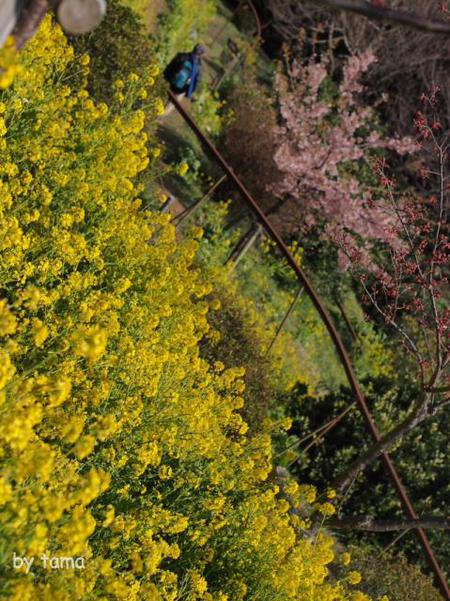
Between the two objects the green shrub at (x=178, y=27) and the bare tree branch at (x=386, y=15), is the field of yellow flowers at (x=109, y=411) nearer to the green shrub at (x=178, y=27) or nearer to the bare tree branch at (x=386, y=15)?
the bare tree branch at (x=386, y=15)

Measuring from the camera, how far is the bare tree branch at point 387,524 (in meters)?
6.09

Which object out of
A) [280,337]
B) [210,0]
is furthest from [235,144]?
[210,0]

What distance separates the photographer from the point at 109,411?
4711 mm

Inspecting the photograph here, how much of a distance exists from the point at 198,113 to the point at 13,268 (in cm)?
949

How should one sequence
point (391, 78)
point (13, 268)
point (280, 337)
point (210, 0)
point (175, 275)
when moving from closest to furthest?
point (13, 268), point (175, 275), point (280, 337), point (210, 0), point (391, 78)

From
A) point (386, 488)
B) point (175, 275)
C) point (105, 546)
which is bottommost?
point (386, 488)

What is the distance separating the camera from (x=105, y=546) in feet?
13.3

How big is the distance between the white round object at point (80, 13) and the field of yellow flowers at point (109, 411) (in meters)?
1.19

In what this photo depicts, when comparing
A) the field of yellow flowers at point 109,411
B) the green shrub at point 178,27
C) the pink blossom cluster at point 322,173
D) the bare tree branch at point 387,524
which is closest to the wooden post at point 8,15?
the field of yellow flowers at point 109,411

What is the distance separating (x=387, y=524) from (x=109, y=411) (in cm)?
315

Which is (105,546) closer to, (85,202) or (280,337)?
(85,202)

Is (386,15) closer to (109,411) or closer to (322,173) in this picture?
(109,411)

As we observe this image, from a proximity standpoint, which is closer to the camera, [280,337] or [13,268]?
[13,268]

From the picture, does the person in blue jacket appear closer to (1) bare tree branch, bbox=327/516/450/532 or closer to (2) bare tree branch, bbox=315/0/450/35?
(1) bare tree branch, bbox=327/516/450/532
